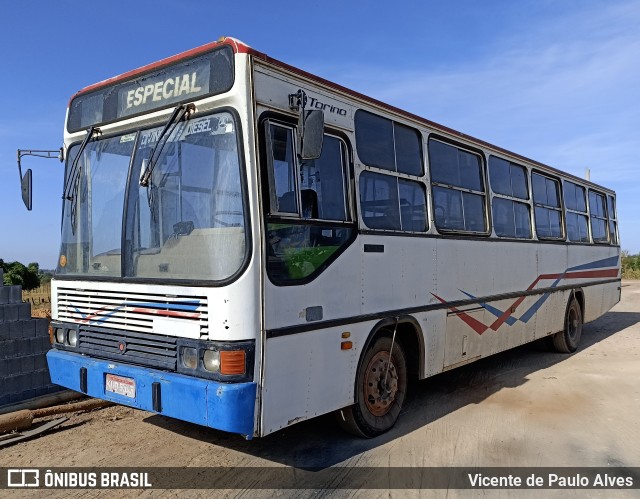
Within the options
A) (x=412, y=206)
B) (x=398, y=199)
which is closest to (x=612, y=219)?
(x=412, y=206)

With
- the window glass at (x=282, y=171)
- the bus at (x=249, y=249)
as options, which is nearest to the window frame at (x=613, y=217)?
the bus at (x=249, y=249)

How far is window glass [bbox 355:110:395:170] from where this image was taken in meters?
5.25

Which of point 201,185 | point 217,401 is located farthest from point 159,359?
point 201,185

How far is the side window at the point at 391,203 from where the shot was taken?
5.22 m

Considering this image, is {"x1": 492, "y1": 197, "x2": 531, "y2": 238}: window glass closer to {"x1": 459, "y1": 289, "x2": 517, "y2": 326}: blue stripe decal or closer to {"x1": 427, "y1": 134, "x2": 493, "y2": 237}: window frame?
{"x1": 427, "y1": 134, "x2": 493, "y2": 237}: window frame

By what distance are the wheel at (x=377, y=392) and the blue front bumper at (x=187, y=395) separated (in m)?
1.41

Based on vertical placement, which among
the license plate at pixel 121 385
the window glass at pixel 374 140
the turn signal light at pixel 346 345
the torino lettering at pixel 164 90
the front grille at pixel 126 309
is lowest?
the license plate at pixel 121 385

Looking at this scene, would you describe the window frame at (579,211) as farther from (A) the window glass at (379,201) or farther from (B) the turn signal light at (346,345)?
(B) the turn signal light at (346,345)

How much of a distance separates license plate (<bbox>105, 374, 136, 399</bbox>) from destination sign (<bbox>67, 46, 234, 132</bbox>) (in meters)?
2.21

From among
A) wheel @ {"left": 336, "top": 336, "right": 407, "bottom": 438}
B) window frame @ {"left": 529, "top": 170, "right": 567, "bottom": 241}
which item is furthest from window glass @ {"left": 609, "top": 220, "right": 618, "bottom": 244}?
wheel @ {"left": 336, "top": 336, "right": 407, "bottom": 438}

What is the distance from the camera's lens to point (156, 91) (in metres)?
4.65

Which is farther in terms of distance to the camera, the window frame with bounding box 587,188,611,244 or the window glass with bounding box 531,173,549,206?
the window frame with bounding box 587,188,611,244

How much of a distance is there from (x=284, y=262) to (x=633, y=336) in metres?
10.8

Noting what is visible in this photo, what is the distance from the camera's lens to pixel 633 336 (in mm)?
12125
